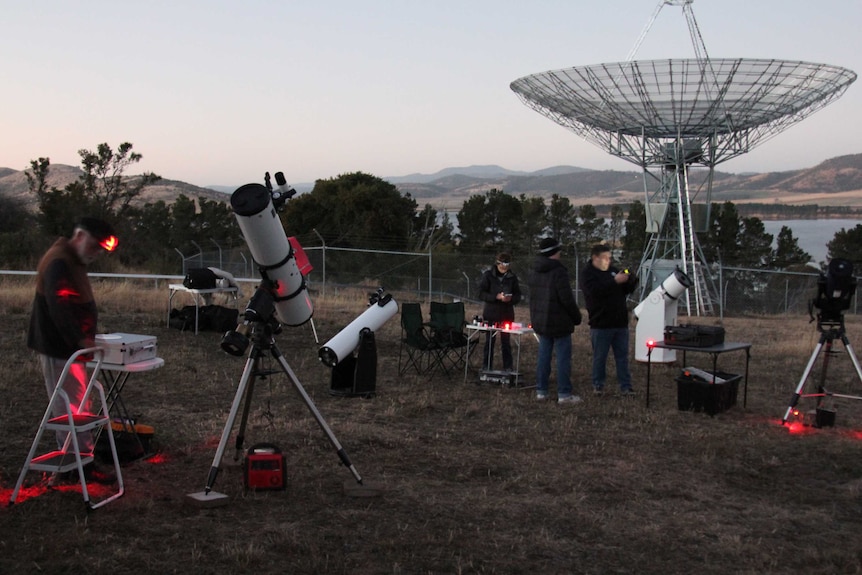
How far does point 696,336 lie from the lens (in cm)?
925

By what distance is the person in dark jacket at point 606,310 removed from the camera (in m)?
9.84

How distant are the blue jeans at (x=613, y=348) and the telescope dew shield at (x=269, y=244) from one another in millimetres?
4708

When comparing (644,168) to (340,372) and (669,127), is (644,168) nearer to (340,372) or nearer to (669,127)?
(669,127)

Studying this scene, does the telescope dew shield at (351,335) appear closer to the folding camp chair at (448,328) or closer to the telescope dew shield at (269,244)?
the folding camp chair at (448,328)

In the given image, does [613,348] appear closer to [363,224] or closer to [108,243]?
[108,243]

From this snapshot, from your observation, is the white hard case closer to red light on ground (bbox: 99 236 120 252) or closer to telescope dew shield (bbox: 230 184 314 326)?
red light on ground (bbox: 99 236 120 252)

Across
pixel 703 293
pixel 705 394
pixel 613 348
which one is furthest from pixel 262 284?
pixel 703 293

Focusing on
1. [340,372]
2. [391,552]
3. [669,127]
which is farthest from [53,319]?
[669,127]

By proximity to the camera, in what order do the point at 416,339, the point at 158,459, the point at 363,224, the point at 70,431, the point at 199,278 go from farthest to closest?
the point at 363,224 < the point at 416,339 < the point at 158,459 < the point at 199,278 < the point at 70,431

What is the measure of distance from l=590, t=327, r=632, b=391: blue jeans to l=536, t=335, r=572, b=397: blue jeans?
1.57ft

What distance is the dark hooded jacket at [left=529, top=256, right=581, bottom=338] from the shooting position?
9.53 meters

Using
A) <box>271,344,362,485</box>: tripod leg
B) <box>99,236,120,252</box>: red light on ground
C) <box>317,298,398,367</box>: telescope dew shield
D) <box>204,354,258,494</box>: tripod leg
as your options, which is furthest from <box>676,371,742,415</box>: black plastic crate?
<box>99,236,120,252</box>: red light on ground

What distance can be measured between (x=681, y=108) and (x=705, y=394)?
19.8 metres

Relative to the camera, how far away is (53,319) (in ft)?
18.6
